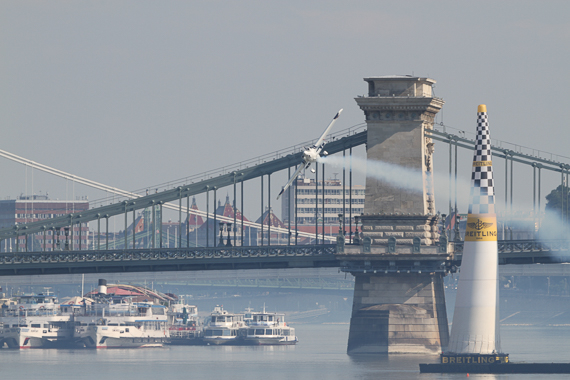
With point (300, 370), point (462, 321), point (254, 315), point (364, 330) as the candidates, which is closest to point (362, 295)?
point (364, 330)

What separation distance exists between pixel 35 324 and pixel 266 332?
26716mm

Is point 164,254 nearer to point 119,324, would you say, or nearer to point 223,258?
point 223,258

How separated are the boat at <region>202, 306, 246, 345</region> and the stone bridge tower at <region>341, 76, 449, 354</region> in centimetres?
6284

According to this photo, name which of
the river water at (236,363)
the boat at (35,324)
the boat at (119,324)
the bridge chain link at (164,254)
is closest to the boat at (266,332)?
the river water at (236,363)

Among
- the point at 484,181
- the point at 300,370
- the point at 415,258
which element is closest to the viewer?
the point at 484,181

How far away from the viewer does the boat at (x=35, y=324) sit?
178 metres

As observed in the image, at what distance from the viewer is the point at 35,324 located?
181125 millimetres

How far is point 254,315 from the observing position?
186125mm

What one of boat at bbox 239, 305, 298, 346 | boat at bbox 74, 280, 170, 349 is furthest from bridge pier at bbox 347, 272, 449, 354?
boat at bbox 239, 305, 298, 346

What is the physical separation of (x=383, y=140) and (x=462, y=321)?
3758 centimetres

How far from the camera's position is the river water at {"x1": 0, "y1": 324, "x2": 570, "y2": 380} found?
10900cm

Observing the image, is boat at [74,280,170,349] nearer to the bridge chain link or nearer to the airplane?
the bridge chain link

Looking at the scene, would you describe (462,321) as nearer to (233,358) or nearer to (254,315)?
(233,358)

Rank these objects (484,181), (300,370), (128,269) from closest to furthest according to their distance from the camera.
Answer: (484,181) < (300,370) < (128,269)
